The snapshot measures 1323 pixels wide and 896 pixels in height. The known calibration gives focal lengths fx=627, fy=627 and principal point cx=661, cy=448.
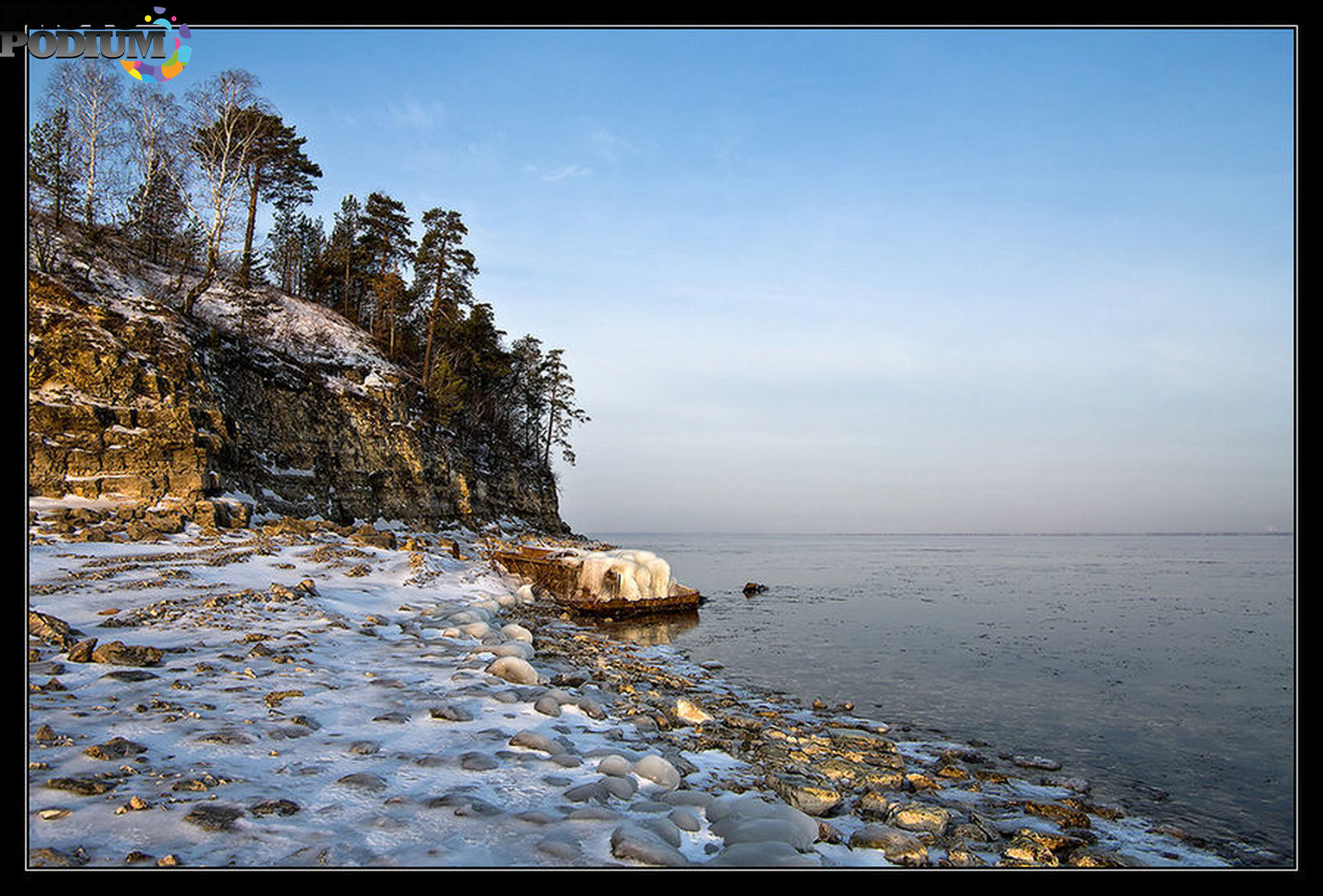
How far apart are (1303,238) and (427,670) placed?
7.57 meters

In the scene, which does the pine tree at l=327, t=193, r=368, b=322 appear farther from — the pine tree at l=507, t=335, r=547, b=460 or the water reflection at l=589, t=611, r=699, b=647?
the water reflection at l=589, t=611, r=699, b=647

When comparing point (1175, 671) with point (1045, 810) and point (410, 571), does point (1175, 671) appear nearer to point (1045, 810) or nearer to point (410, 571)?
point (1045, 810)

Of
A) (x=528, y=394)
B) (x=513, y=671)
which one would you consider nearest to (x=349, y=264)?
(x=528, y=394)

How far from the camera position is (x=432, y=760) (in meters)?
4.05

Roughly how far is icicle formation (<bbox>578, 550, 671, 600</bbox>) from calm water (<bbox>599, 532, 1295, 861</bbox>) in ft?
6.57

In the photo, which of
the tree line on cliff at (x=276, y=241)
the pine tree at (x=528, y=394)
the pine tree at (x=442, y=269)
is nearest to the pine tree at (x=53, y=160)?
the tree line on cliff at (x=276, y=241)

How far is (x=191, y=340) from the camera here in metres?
21.1

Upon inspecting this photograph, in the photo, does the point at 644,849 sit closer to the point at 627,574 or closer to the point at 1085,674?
the point at 1085,674

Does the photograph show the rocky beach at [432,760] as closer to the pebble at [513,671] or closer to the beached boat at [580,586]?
the pebble at [513,671]

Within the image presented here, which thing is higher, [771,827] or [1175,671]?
[771,827]

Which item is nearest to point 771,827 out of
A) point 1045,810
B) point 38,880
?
point 38,880

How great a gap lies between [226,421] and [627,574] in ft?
45.1

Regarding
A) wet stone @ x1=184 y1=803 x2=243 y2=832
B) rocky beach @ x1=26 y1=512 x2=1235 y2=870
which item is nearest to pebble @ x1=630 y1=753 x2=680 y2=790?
rocky beach @ x1=26 y1=512 x2=1235 y2=870

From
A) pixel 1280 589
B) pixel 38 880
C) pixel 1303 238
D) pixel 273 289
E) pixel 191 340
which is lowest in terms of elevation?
pixel 1280 589
